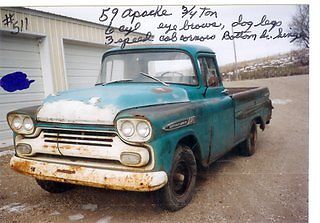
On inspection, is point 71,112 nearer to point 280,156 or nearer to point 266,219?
point 266,219

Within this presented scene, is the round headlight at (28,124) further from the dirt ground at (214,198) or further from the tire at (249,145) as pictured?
the tire at (249,145)

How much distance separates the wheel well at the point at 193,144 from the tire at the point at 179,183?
66mm

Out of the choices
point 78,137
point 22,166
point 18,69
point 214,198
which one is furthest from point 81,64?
point 214,198

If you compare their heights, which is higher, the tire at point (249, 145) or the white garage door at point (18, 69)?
the white garage door at point (18, 69)

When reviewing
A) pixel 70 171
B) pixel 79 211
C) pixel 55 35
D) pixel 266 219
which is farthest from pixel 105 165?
pixel 55 35

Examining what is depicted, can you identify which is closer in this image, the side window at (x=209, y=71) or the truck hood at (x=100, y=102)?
the truck hood at (x=100, y=102)

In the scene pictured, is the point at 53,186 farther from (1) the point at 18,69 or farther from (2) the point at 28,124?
(1) the point at 18,69

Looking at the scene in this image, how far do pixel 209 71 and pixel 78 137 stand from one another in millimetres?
1822

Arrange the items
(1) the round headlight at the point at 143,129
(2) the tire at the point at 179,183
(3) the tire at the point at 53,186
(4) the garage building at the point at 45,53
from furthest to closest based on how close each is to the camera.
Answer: (4) the garage building at the point at 45,53
(3) the tire at the point at 53,186
(2) the tire at the point at 179,183
(1) the round headlight at the point at 143,129

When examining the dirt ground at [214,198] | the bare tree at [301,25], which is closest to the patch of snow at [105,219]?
the dirt ground at [214,198]

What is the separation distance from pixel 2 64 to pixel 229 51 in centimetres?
246

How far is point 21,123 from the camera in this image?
2703mm

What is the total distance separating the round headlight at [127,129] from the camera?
89.6 inches

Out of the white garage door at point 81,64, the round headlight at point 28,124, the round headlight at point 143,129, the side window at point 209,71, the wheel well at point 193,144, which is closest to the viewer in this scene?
the round headlight at point 143,129
